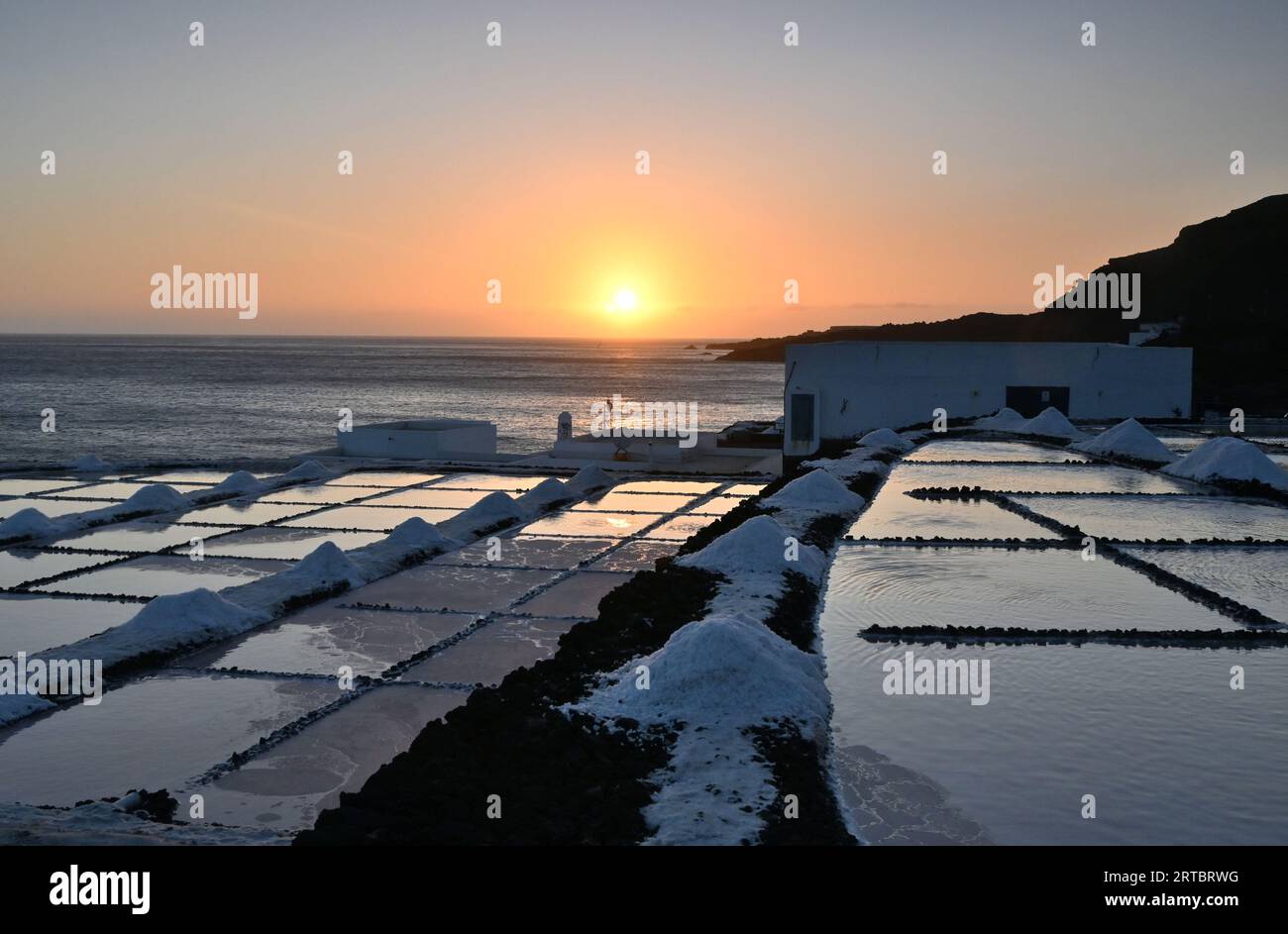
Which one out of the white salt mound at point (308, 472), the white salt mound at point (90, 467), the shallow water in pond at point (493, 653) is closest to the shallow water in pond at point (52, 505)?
the white salt mound at point (90, 467)

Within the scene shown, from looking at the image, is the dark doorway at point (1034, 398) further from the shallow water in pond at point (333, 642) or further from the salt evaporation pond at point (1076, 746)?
the salt evaporation pond at point (1076, 746)

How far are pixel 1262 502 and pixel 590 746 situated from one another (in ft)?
41.8

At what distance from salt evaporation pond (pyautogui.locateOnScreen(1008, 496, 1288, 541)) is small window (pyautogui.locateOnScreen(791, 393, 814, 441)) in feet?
40.7

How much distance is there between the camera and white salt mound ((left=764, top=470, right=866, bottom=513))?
14.2m

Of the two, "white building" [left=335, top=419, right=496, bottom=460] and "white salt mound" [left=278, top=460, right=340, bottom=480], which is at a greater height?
"white building" [left=335, top=419, right=496, bottom=460]

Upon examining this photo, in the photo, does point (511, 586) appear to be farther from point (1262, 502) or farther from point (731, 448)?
point (731, 448)

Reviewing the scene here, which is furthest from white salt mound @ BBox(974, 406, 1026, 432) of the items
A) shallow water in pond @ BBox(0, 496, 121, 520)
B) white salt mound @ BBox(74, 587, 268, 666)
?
shallow water in pond @ BBox(0, 496, 121, 520)

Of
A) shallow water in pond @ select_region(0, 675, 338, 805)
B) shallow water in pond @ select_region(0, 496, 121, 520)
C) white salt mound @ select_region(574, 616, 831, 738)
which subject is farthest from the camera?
shallow water in pond @ select_region(0, 496, 121, 520)

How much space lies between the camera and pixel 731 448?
108 ft

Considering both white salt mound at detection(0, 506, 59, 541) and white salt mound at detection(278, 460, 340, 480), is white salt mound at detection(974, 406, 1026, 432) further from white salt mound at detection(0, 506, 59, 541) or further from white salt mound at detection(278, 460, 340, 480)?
white salt mound at detection(0, 506, 59, 541)

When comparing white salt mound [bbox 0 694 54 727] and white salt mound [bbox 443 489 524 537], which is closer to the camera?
white salt mound [bbox 0 694 54 727]

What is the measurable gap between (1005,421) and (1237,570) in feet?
47.7

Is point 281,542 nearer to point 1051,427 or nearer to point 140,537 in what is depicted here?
point 140,537

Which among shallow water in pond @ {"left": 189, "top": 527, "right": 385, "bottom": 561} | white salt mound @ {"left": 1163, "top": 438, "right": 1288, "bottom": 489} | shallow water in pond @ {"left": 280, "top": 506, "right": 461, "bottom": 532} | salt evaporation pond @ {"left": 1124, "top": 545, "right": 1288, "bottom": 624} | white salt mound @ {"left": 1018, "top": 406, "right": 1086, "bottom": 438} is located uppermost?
white salt mound @ {"left": 1018, "top": 406, "right": 1086, "bottom": 438}
